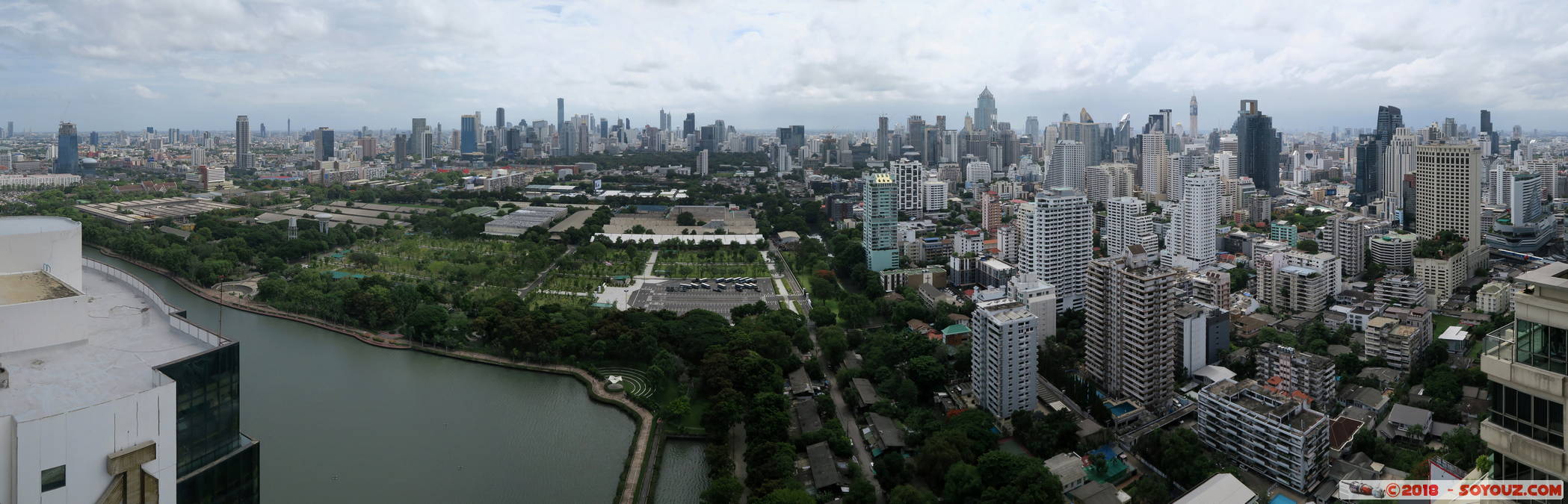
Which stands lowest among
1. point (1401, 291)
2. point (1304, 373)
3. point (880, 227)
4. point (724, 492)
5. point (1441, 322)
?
point (724, 492)

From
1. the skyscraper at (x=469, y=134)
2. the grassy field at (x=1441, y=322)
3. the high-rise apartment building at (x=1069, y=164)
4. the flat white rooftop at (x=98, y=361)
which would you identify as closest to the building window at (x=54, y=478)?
the flat white rooftop at (x=98, y=361)

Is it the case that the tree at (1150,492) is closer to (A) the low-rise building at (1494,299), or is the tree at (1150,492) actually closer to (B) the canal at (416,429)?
(B) the canal at (416,429)

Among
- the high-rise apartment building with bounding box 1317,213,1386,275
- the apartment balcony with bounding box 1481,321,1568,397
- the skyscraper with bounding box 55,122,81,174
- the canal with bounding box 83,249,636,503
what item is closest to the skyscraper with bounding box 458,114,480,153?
the skyscraper with bounding box 55,122,81,174

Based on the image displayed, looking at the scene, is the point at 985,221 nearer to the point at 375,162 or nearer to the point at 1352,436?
the point at 1352,436

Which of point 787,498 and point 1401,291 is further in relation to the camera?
point 1401,291

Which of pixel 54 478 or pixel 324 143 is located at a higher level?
pixel 324 143

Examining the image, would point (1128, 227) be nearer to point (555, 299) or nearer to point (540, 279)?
point (555, 299)

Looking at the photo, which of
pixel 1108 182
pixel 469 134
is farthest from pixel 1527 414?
pixel 469 134
